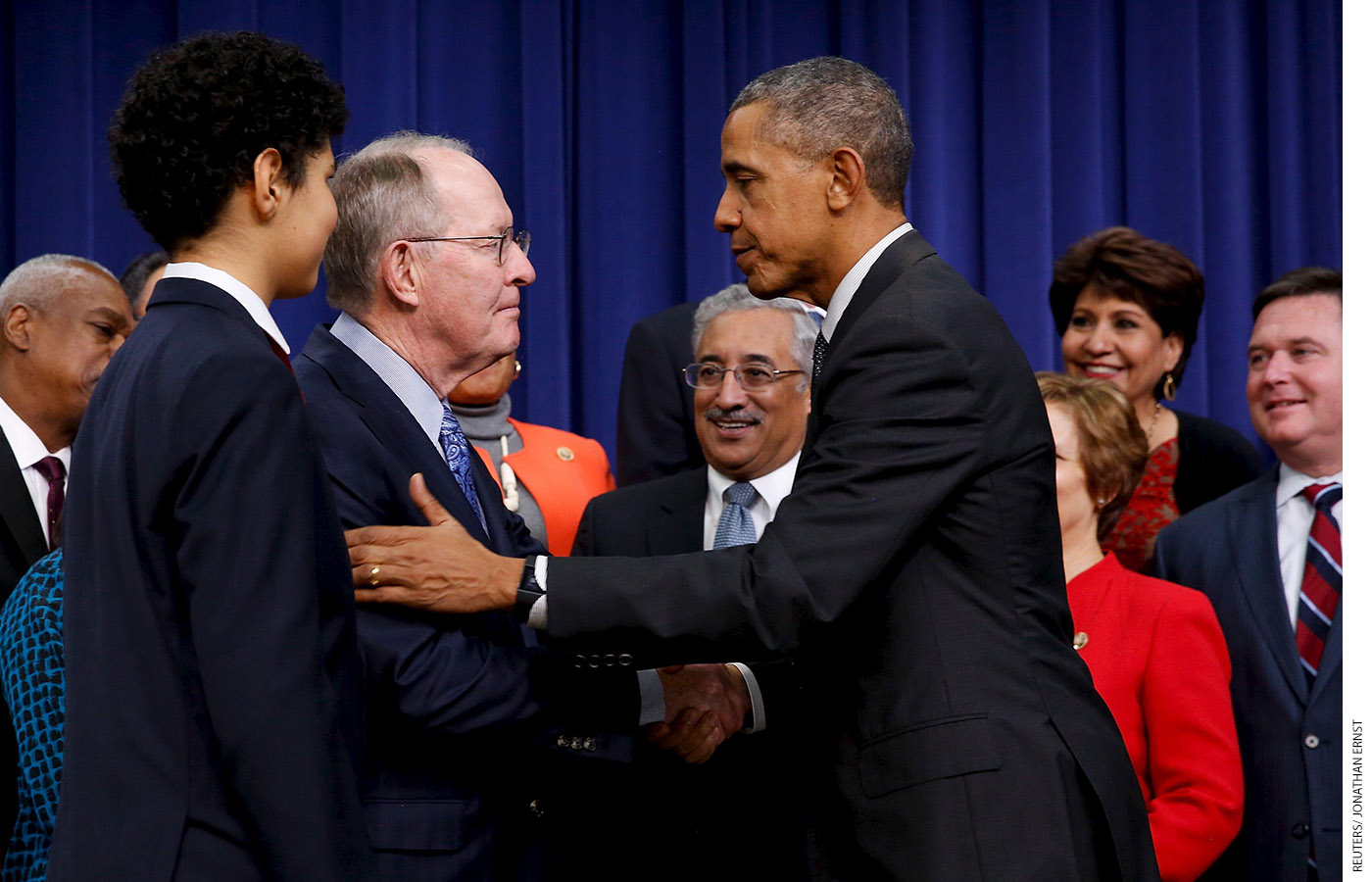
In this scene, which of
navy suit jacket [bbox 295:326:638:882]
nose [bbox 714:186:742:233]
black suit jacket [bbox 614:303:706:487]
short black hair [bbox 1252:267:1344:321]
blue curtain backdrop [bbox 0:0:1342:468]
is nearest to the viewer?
navy suit jacket [bbox 295:326:638:882]

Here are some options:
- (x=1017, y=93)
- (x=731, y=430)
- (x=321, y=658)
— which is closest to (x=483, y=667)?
(x=321, y=658)

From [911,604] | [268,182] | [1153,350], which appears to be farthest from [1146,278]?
[268,182]

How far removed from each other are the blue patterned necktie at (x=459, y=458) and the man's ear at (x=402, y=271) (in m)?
0.17

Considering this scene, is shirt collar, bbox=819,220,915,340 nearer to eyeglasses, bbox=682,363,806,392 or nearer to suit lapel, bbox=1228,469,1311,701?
eyeglasses, bbox=682,363,806,392

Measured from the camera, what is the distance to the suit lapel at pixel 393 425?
1807 millimetres

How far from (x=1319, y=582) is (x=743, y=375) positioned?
3.88 feet

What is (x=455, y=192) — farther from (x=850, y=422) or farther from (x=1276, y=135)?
(x=1276, y=135)

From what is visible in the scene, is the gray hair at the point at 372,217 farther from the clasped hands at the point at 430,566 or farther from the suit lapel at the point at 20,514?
the suit lapel at the point at 20,514

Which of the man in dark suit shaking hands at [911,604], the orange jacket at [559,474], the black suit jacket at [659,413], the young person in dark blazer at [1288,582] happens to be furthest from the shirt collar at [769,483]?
the man in dark suit shaking hands at [911,604]

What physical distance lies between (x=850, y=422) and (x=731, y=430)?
105cm

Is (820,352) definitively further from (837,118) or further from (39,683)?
(39,683)

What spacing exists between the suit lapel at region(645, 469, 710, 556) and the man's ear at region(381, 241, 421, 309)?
37.3 inches

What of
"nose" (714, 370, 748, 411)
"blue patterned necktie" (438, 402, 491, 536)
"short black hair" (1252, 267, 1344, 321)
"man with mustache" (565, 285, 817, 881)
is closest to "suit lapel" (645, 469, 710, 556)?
"man with mustache" (565, 285, 817, 881)

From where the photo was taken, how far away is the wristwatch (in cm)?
175
